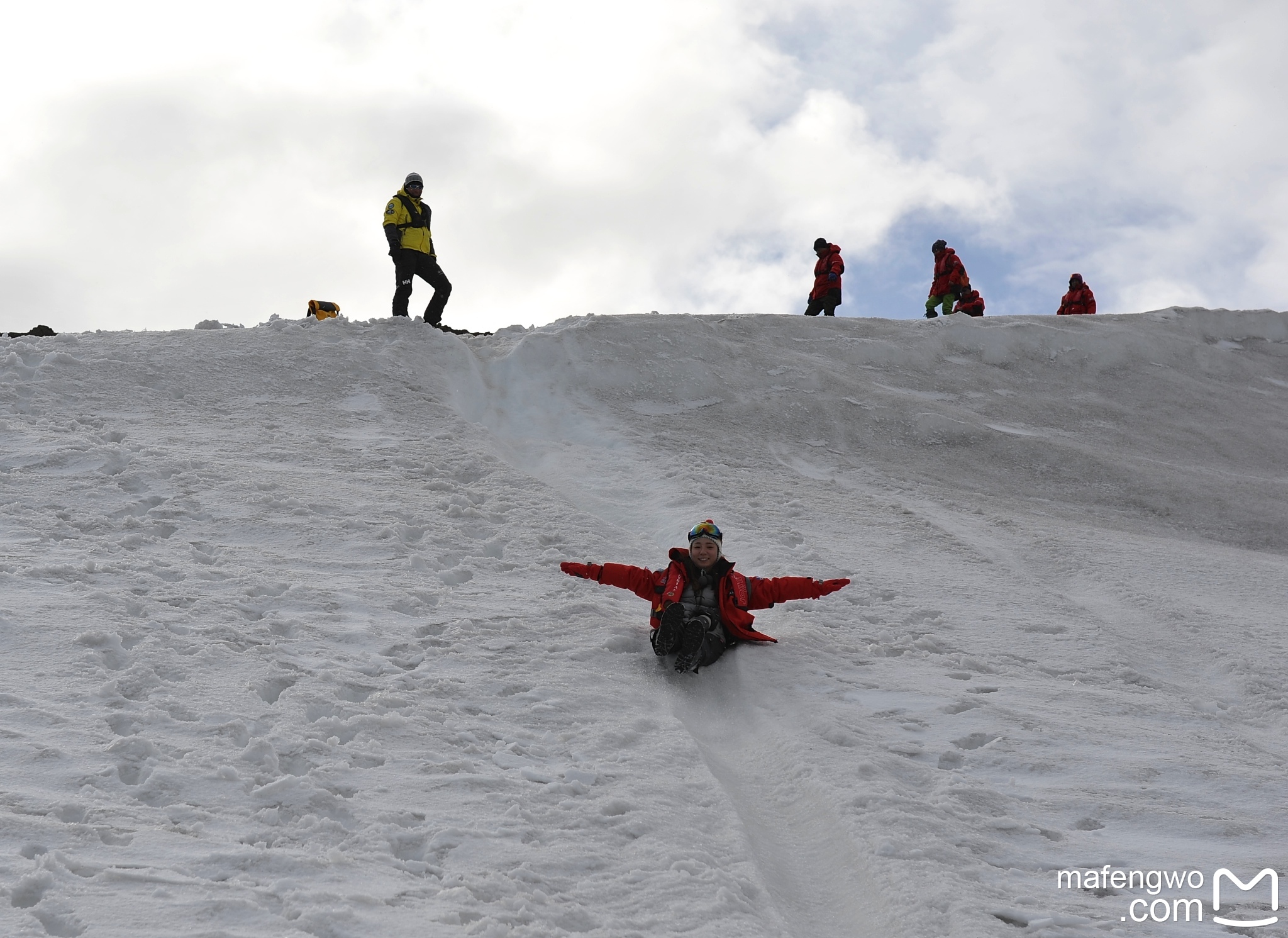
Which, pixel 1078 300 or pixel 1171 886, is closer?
pixel 1171 886

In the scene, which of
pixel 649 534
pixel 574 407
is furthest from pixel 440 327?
pixel 649 534

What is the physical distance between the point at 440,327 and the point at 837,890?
10039 mm

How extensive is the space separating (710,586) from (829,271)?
36.3 feet

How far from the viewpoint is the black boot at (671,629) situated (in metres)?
5.41

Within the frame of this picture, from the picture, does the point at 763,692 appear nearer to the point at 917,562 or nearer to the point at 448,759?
the point at 448,759

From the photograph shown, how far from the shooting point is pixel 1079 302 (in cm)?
1803

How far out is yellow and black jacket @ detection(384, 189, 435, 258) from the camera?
11.6 meters

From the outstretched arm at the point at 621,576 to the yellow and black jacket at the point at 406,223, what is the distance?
681 centimetres

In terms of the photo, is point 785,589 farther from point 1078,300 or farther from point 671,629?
point 1078,300

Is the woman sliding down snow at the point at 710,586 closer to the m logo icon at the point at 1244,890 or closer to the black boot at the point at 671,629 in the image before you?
the black boot at the point at 671,629

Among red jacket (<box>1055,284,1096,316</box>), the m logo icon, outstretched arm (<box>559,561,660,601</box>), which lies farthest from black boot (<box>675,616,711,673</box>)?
red jacket (<box>1055,284,1096,316</box>)

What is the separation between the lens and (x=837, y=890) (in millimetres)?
3811

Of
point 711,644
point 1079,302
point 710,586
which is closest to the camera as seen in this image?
point 711,644

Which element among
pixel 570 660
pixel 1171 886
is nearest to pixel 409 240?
pixel 570 660
